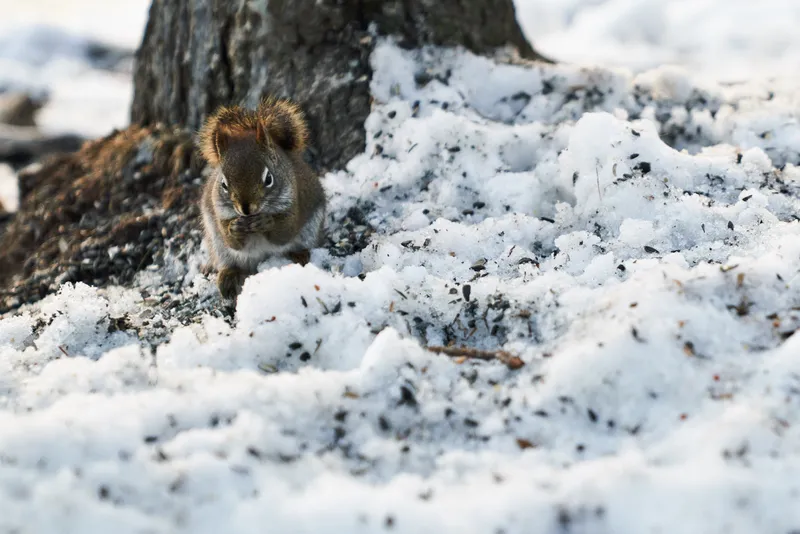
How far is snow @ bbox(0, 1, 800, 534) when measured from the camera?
1.56 meters

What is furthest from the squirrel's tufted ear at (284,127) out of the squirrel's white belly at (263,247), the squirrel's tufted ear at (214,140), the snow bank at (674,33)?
the snow bank at (674,33)

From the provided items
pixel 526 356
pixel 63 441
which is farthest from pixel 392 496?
pixel 63 441

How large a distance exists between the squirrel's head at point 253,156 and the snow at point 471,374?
1.25ft

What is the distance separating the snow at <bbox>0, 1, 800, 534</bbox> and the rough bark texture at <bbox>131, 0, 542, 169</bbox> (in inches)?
29.0

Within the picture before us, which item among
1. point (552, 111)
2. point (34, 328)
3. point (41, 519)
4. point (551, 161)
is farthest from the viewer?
point (552, 111)

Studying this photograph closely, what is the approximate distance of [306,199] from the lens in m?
2.97

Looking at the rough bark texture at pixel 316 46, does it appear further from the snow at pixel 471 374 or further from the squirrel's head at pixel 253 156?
the snow at pixel 471 374

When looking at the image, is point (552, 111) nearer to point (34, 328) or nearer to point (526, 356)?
point (526, 356)

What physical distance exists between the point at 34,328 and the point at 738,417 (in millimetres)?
2419

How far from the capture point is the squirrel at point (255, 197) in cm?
273

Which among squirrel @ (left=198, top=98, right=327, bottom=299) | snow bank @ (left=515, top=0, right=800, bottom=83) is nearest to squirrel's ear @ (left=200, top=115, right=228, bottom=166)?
squirrel @ (left=198, top=98, right=327, bottom=299)

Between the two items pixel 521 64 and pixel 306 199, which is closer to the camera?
pixel 306 199

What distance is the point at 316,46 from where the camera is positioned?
3764 mm

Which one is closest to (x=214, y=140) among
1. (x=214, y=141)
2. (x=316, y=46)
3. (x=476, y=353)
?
(x=214, y=141)
